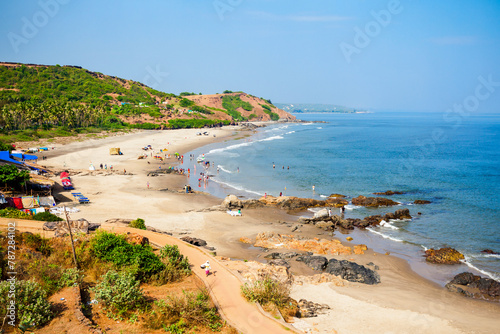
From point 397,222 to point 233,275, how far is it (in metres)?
21.0

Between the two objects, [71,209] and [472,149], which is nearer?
[71,209]

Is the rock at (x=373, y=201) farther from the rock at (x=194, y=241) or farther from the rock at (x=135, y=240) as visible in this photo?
the rock at (x=135, y=240)

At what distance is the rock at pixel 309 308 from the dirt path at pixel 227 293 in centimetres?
309

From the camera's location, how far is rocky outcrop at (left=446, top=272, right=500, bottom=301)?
18688 millimetres

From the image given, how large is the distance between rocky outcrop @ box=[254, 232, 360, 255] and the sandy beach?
106 cm

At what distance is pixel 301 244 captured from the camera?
82.0 ft

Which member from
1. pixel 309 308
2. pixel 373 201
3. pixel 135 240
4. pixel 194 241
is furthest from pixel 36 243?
pixel 373 201

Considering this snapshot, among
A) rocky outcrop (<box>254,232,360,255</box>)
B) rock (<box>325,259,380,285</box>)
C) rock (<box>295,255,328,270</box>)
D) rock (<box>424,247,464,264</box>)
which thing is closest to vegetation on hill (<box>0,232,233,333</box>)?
rock (<box>295,255,328,270</box>)

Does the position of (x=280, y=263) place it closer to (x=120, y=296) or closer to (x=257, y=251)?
(x=257, y=251)

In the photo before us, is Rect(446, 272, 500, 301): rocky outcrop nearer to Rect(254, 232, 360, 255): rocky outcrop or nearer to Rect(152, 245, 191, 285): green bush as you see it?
Rect(254, 232, 360, 255): rocky outcrop

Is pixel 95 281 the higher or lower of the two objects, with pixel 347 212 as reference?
higher

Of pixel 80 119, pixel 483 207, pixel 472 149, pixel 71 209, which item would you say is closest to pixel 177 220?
pixel 71 209

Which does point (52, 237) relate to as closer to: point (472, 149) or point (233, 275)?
point (233, 275)

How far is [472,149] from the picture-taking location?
277 ft
